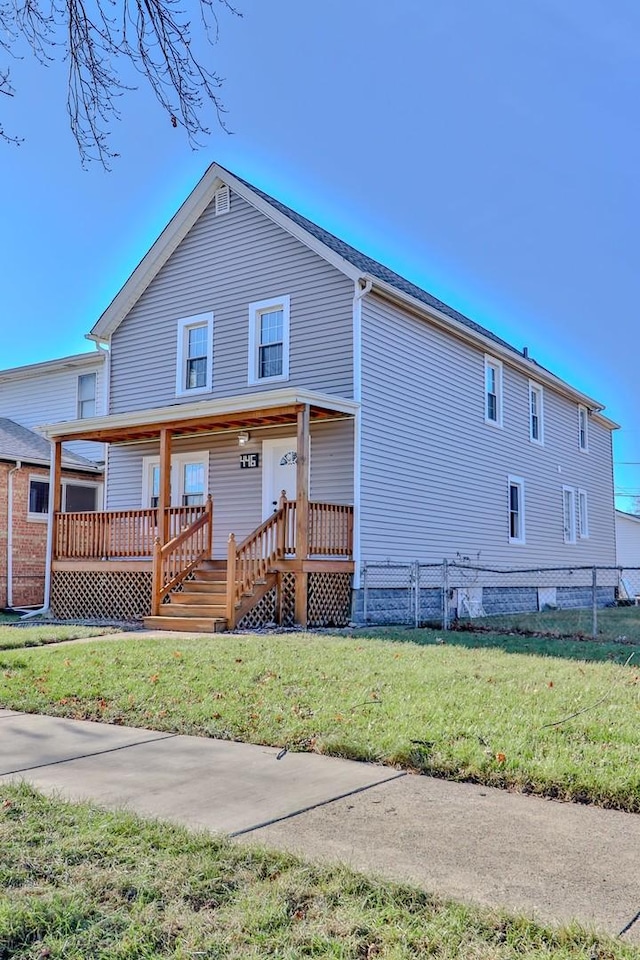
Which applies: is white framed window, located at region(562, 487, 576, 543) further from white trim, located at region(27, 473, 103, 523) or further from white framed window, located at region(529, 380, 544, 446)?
white trim, located at region(27, 473, 103, 523)

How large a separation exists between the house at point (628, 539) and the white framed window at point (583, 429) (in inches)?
522

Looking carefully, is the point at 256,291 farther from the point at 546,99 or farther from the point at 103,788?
the point at 103,788

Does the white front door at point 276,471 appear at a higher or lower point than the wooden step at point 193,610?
higher

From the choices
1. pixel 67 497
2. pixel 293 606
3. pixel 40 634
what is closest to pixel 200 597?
pixel 293 606

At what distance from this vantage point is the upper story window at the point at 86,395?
70.1 ft

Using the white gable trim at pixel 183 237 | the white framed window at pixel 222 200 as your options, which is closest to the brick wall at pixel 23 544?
the white gable trim at pixel 183 237

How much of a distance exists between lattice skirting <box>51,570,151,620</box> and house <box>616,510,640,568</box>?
2749cm

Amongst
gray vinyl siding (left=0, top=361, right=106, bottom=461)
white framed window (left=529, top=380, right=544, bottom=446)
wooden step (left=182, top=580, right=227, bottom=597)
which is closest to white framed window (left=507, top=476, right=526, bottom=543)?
white framed window (left=529, top=380, right=544, bottom=446)

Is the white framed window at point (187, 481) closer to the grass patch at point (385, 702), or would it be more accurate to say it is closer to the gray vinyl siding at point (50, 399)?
the gray vinyl siding at point (50, 399)

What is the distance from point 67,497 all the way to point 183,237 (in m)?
7.72

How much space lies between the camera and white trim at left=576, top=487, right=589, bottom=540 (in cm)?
2364

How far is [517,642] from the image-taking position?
11.0m

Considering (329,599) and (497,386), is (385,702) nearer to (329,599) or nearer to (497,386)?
(329,599)

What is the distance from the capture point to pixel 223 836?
347cm
